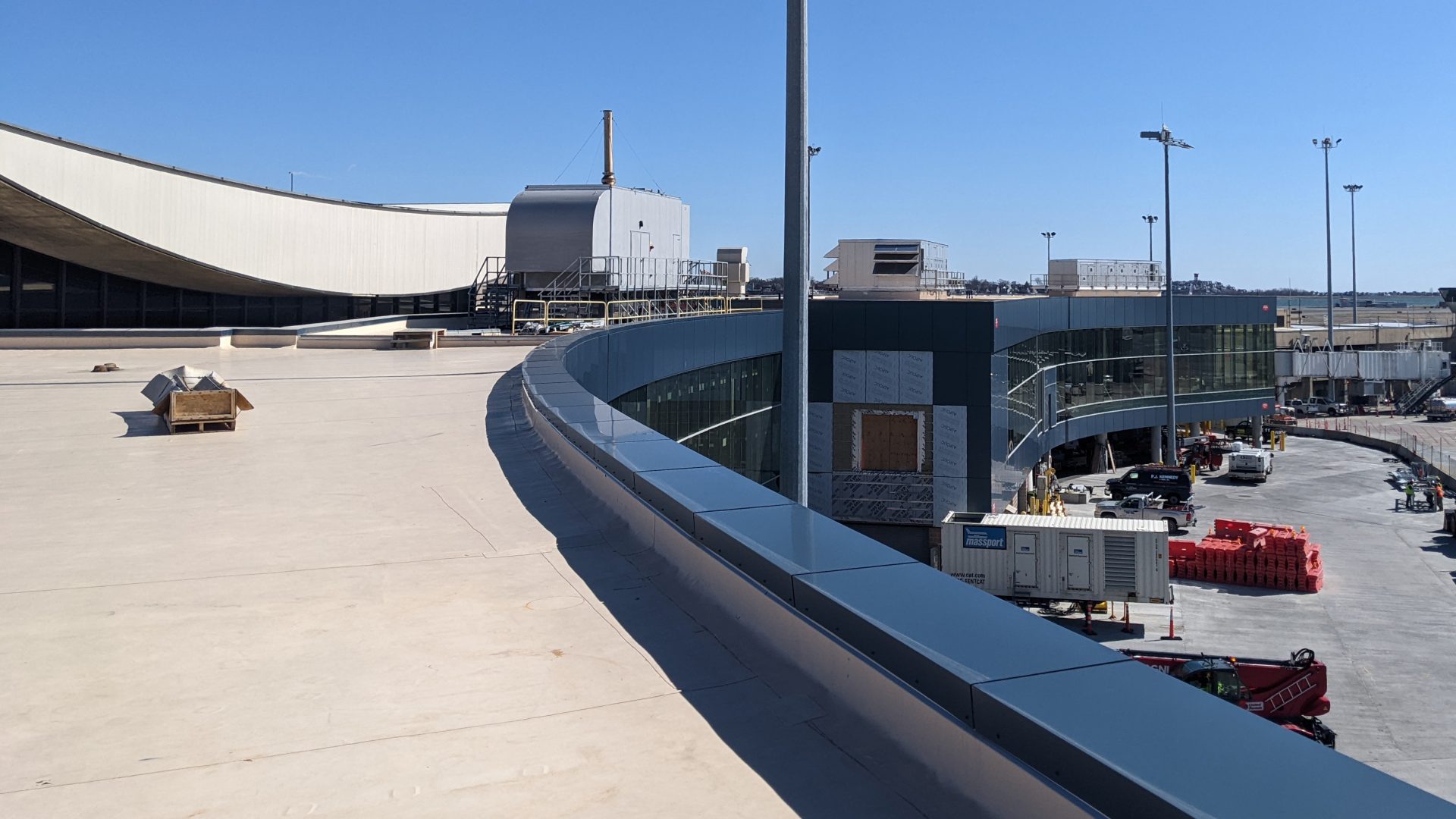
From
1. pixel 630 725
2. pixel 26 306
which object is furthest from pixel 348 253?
pixel 630 725

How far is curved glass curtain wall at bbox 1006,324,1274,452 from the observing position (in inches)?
1721

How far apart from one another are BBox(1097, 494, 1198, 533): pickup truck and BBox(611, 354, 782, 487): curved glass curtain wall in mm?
18221

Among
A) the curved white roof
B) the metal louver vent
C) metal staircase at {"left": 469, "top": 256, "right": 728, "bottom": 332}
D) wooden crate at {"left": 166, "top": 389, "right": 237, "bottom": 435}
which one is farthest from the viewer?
metal staircase at {"left": 469, "top": 256, "right": 728, "bottom": 332}

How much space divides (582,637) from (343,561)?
2360 mm

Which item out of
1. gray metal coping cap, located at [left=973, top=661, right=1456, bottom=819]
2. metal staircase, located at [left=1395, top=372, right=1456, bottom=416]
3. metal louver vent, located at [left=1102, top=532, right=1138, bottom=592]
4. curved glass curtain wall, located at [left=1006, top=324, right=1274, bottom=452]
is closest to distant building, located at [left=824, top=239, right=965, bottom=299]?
curved glass curtain wall, located at [left=1006, top=324, right=1274, bottom=452]

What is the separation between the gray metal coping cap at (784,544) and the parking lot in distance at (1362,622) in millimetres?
15003

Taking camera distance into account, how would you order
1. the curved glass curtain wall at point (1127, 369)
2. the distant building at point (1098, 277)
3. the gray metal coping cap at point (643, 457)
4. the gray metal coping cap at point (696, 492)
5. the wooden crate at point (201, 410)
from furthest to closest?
the distant building at point (1098, 277) → the curved glass curtain wall at point (1127, 369) → the wooden crate at point (201, 410) → the gray metal coping cap at point (643, 457) → the gray metal coping cap at point (696, 492)

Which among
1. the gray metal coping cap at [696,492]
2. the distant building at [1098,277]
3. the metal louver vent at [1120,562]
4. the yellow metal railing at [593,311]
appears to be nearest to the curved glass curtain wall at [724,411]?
the yellow metal railing at [593,311]

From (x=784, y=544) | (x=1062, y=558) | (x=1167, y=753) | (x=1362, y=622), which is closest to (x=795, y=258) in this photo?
(x=784, y=544)

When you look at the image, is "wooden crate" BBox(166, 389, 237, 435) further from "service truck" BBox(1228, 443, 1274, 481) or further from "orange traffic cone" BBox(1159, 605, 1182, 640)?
"service truck" BBox(1228, 443, 1274, 481)

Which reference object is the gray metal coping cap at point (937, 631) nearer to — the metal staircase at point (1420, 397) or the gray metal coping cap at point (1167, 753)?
the gray metal coping cap at point (1167, 753)

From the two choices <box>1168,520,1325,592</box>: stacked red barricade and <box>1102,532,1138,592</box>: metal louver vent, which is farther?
<box>1168,520,1325,592</box>: stacked red barricade

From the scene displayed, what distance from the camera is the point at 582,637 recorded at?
577 centimetres

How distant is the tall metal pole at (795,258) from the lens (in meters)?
10.7
